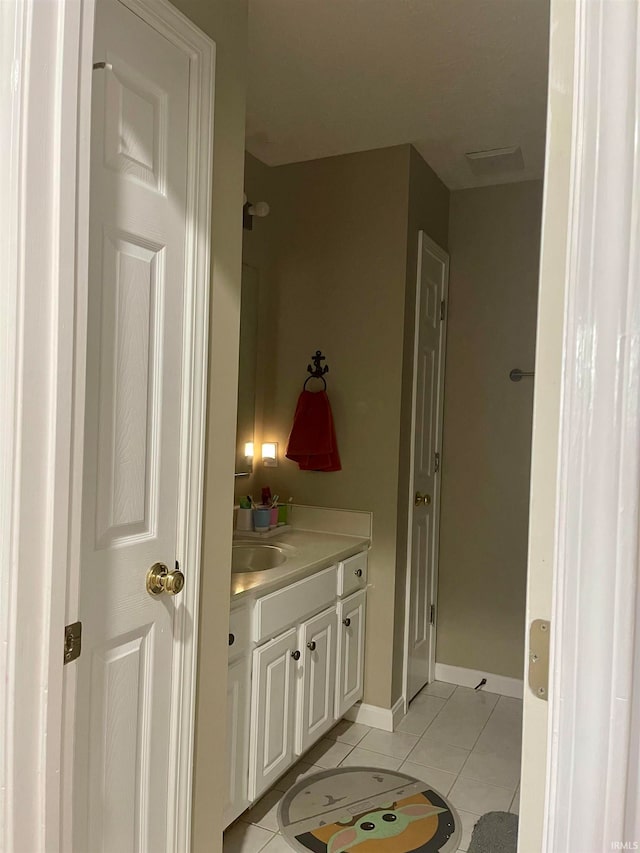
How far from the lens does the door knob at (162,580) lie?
4.66 feet

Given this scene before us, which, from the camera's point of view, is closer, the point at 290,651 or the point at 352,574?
the point at 290,651

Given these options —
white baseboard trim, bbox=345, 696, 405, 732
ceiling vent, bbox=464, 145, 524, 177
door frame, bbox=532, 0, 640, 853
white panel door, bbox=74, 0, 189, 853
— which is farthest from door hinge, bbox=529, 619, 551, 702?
ceiling vent, bbox=464, 145, 524, 177

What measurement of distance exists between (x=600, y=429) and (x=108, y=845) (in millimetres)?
1343

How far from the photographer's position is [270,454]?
307 centimetres

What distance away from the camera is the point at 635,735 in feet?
2.02

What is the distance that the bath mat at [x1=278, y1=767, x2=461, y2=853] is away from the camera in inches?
82.4

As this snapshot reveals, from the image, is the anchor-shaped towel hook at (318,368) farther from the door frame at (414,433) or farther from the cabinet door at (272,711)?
the cabinet door at (272,711)

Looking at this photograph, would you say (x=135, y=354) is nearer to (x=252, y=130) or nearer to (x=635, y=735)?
(x=635, y=735)

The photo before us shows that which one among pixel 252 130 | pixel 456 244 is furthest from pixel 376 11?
pixel 456 244

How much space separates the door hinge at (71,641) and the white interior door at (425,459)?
2.08 metres

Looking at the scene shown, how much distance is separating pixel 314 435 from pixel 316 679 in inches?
39.8

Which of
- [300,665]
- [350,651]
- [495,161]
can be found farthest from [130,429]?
[495,161]

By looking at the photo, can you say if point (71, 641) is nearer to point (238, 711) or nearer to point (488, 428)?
point (238, 711)

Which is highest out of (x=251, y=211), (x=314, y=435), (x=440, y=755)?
(x=251, y=211)
